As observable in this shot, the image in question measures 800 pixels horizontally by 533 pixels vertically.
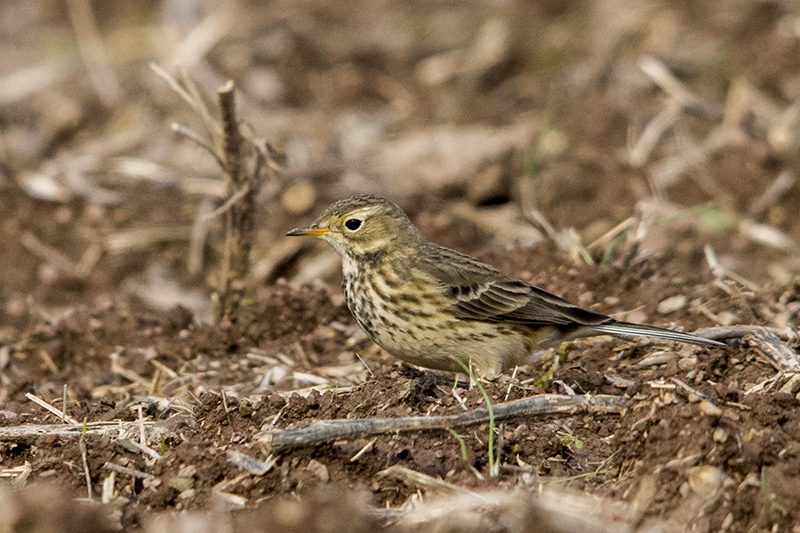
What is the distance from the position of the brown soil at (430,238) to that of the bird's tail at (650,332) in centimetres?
16

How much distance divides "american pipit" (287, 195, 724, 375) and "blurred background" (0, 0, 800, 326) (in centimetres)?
85

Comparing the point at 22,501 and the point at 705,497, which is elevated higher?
the point at 22,501

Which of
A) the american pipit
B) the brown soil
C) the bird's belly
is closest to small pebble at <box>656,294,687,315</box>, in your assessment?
the brown soil

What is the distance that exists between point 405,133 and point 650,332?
237 inches

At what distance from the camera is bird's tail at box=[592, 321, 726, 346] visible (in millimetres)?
5246

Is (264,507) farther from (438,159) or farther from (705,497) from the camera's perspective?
(438,159)

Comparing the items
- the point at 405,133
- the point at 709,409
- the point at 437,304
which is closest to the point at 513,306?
the point at 437,304

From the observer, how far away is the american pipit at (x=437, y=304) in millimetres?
5473

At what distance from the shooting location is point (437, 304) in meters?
5.62

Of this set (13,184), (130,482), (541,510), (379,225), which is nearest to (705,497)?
(541,510)

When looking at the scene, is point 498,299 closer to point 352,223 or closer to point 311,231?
point 352,223

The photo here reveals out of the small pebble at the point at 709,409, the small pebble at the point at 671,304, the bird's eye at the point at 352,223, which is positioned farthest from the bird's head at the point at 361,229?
the small pebble at the point at 709,409

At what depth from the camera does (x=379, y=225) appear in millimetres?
6012

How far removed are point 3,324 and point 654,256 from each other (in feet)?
17.5
